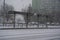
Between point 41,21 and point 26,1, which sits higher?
point 26,1

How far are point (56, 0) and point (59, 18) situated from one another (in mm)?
18475

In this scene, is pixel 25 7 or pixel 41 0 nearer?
pixel 25 7

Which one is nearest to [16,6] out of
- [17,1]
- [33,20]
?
[17,1]

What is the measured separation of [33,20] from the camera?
3105 centimetres

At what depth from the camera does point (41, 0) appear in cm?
5925

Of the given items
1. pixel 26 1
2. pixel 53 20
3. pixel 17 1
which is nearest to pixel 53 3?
pixel 26 1

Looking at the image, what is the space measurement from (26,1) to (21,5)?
12.0 ft

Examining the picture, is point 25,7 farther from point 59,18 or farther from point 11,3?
point 59,18

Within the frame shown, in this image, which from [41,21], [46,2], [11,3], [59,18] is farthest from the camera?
[46,2]

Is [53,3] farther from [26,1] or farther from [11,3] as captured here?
[11,3]

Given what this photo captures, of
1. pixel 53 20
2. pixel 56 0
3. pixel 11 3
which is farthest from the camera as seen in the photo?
pixel 56 0

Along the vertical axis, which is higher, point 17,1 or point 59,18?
point 17,1

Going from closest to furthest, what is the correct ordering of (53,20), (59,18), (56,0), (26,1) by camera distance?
(53,20) < (59,18) < (26,1) < (56,0)

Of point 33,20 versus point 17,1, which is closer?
point 33,20
